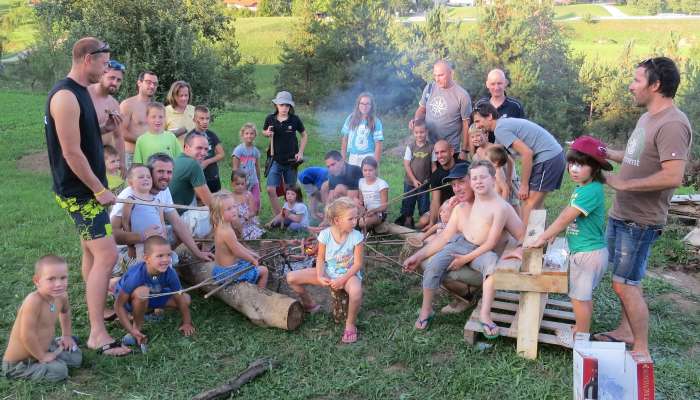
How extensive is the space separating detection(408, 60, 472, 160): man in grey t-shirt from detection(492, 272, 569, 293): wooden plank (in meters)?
2.60

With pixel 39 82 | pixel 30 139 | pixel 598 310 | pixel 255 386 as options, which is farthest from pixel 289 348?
pixel 39 82

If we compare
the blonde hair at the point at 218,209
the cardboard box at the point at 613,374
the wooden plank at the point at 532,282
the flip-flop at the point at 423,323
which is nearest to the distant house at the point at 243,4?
the blonde hair at the point at 218,209

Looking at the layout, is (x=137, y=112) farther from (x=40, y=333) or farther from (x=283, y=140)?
(x=40, y=333)

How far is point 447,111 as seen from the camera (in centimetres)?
658

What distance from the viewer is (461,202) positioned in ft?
16.5

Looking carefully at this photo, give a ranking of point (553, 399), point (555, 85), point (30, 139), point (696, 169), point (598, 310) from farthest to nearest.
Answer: point (555, 85), point (30, 139), point (696, 169), point (598, 310), point (553, 399)

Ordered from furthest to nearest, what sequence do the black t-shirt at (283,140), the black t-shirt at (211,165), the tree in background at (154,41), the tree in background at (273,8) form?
the tree in background at (273,8) < the tree in background at (154,41) < the black t-shirt at (283,140) < the black t-shirt at (211,165)

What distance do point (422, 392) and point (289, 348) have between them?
107cm

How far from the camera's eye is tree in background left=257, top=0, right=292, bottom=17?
58156 mm

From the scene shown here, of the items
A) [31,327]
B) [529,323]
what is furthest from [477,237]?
[31,327]

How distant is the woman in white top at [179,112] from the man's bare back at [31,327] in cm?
310

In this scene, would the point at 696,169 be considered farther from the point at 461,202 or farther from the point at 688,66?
the point at 688,66

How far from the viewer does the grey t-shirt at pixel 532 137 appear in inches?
210

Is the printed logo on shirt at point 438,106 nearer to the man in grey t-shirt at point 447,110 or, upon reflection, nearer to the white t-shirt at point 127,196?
the man in grey t-shirt at point 447,110
